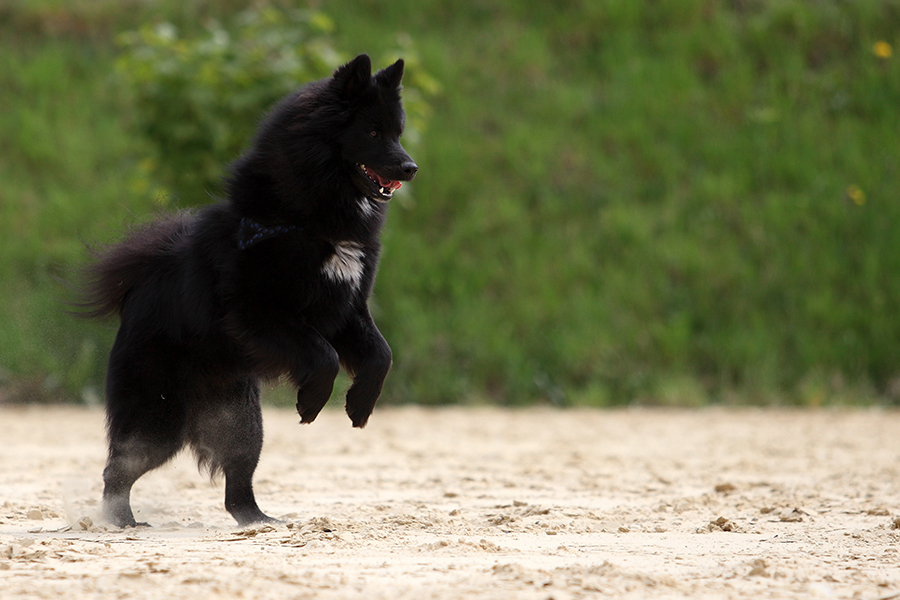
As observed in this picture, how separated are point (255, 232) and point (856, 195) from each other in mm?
8344

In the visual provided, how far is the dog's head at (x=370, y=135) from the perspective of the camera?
3619mm

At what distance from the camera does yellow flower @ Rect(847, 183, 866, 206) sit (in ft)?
32.9

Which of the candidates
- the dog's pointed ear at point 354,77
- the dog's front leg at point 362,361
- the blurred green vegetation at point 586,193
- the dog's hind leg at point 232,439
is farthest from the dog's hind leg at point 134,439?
the blurred green vegetation at point 586,193

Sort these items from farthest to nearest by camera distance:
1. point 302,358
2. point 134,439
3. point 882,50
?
point 882,50, point 134,439, point 302,358

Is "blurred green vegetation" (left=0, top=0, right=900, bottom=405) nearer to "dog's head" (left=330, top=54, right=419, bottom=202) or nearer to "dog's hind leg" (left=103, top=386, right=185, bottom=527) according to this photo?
"dog's head" (left=330, top=54, right=419, bottom=202)

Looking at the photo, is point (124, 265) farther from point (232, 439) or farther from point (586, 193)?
point (586, 193)

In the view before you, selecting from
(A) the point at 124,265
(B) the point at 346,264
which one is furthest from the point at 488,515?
(A) the point at 124,265

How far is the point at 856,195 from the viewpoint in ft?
33.0

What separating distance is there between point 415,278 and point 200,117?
2987 millimetres

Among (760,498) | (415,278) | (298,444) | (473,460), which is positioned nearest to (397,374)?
(415,278)

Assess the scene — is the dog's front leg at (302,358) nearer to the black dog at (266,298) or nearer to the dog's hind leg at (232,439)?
the black dog at (266,298)

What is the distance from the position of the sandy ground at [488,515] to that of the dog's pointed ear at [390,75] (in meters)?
1.76

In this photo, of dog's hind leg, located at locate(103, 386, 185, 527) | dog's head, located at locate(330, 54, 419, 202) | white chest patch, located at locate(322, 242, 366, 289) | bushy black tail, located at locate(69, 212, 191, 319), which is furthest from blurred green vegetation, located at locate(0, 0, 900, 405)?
dog's hind leg, located at locate(103, 386, 185, 527)

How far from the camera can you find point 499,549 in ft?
9.95
